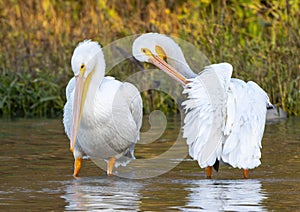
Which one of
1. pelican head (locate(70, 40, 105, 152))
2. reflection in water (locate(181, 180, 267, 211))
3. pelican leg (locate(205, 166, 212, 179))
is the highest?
pelican head (locate(70, 40, 105, 152))

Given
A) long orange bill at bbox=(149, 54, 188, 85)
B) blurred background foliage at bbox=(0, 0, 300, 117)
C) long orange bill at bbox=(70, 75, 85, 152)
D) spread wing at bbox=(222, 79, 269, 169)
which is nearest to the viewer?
spread wing at bbox=(222, 79, 269, 169)

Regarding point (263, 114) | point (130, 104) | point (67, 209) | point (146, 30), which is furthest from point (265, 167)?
point (146, 30)

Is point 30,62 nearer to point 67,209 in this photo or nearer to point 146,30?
point 146,30

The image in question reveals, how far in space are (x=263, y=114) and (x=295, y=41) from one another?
17.7ft

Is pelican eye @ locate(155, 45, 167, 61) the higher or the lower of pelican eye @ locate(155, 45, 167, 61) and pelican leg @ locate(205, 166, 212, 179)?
the higher

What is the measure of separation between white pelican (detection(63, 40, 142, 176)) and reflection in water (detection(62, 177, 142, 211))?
347 mm

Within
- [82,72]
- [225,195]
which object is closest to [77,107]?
[82,72]

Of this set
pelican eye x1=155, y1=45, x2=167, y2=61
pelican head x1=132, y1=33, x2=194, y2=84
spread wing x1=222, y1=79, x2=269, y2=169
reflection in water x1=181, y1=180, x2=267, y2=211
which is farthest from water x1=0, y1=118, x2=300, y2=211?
pelican eye x1=155, y1=45, x2=167, y2=61

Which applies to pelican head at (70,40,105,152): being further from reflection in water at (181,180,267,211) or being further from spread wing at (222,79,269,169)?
spread wing at (222,79,269,169)

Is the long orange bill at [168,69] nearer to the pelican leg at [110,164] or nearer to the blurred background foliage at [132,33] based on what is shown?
the pelican leg at [110,164]

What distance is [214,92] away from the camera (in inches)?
295

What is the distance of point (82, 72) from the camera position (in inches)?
305

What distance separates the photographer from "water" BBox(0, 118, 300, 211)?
631 cm

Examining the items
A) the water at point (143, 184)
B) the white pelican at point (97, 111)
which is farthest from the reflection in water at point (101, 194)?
the white pelican at point (97, 111)
